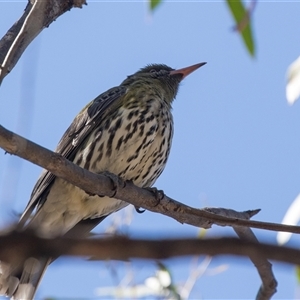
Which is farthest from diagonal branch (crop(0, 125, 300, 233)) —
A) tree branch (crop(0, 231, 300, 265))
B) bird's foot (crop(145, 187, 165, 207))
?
tree branch (crop(0, 231, 300, 265))

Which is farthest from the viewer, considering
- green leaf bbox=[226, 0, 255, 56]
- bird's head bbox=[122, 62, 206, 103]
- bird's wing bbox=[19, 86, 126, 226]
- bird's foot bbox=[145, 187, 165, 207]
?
bird's head bbox=[122, 62, 206, 103]

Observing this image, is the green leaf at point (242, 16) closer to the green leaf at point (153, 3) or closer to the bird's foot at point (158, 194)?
the green leaf at point (153, 3)

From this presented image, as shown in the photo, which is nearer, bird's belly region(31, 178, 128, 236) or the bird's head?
bird's belly region(31, 178, 128, 236)

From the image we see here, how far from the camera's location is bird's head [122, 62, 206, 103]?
472 centimetres

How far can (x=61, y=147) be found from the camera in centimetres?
393

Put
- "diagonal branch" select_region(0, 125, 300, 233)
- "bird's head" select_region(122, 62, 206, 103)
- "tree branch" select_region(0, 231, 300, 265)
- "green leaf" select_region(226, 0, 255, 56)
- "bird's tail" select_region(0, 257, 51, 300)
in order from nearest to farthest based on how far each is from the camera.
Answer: "tree branch" select_region(0, 231, 300, 265) < "green leaf" select_region(226, 0, 255, 56) < "diagonal branch" select_region(0, 125, 300, 233) < "bird's tail" select_region(0, 257, 51, 300) < "bird's head" select_region(122, 62, 206, 103)

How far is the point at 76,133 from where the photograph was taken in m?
3.90

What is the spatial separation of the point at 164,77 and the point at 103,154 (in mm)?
1506

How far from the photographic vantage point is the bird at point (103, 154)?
3709 millimetres

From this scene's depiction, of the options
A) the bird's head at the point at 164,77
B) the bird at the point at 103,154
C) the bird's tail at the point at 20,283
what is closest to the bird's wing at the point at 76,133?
the bird at the point at 103,154

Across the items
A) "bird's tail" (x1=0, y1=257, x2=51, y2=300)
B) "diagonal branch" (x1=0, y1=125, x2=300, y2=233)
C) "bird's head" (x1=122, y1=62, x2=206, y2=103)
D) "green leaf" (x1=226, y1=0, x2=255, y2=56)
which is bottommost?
"bird's tail" (x1=0, y1=257, x2=51, y2=300)

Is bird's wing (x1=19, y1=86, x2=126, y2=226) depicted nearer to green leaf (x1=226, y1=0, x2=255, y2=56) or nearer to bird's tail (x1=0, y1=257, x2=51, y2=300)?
bird's tail (x1=0, y1=257, x2=51, y2=300)

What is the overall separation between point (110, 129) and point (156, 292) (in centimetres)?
117

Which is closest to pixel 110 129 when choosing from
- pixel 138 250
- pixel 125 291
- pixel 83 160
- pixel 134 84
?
pixel 83 160
